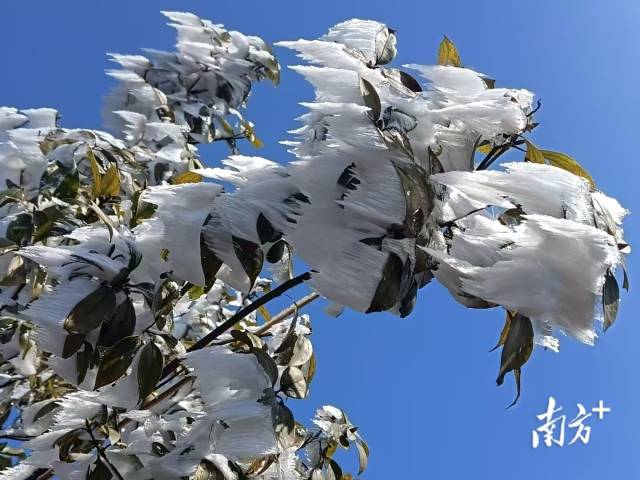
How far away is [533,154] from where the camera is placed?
752 millimetres

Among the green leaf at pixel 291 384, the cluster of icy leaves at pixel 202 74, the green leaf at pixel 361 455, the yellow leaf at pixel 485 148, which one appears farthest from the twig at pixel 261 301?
the cluster of icy leaves at pixel 202 74

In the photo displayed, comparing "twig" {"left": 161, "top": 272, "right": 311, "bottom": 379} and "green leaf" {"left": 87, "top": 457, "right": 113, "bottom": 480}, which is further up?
"twig" {"left": 161, "top": 272, "right": 311, "bottom": 379}

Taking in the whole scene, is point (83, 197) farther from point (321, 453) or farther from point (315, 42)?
point (315, 42)

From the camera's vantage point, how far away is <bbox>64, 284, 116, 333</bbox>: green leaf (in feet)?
2.25

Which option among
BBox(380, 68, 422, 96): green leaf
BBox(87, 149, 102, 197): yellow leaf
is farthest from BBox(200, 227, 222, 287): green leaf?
BBox(87, 149, 102, 197): yellow leaf

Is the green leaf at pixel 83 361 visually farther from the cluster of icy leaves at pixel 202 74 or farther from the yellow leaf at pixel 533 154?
the cluster of icy leaves at pixel 202 74

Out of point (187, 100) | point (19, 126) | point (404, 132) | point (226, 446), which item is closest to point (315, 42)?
point (404, 132)

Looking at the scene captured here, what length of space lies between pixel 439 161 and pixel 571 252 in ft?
0.52

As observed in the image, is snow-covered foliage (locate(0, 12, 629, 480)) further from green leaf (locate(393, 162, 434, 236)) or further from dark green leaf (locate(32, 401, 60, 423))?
dark green leaf (locate(32, 401, 60, 423))

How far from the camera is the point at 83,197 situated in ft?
4.62

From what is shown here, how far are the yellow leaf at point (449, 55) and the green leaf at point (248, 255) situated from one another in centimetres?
32

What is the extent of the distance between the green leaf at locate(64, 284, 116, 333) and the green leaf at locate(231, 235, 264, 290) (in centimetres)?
14

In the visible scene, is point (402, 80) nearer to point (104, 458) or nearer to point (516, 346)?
point (516, 346)

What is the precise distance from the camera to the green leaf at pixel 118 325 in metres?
0.73
